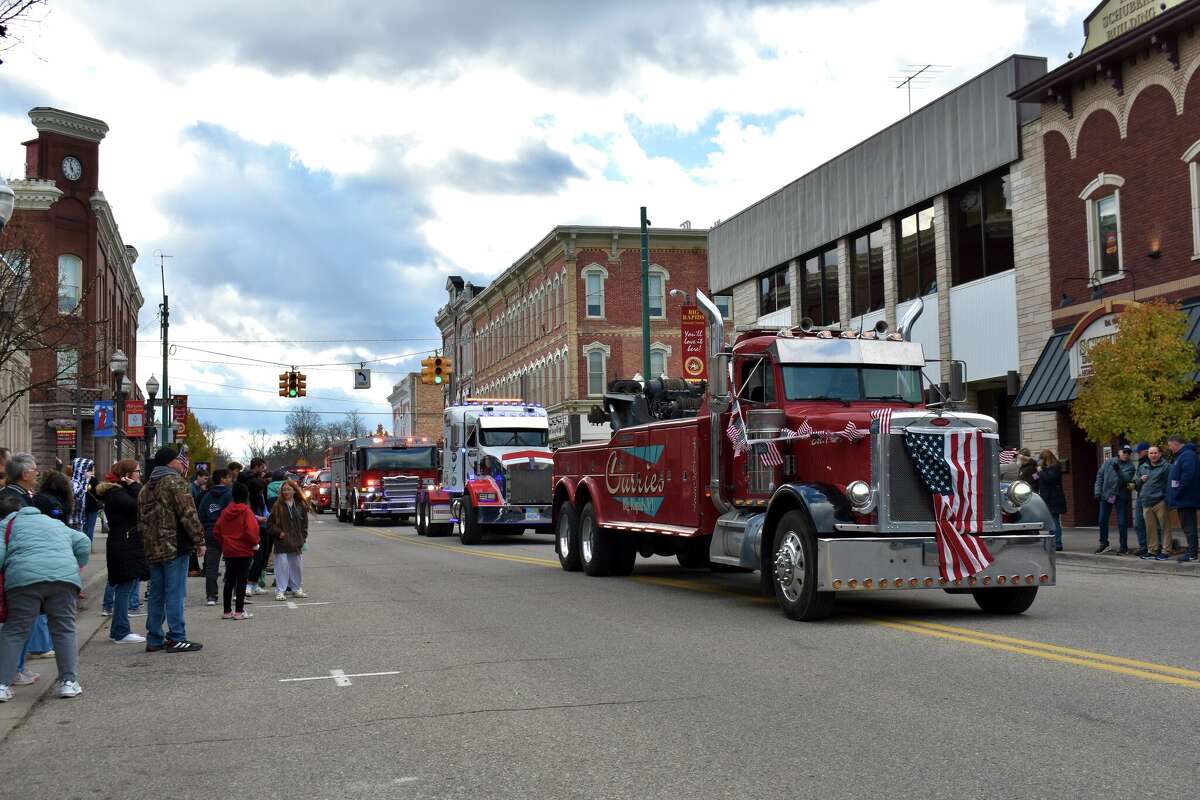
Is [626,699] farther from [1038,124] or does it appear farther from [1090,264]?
[1038,124]

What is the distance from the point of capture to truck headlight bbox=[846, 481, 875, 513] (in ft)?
38.0

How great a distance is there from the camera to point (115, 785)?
21.2 feet

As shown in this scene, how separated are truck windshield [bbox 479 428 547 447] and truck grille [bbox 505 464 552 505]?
296 centimetres

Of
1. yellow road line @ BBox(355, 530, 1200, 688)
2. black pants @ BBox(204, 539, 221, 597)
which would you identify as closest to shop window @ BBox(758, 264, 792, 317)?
black pants @ BBox(204, 539, 221, 597)

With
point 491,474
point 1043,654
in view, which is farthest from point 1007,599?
point 491,474

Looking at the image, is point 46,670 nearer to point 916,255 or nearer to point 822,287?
point 916,255

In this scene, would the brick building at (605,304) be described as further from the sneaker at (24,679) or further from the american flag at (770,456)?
the sneaker at (24,679)

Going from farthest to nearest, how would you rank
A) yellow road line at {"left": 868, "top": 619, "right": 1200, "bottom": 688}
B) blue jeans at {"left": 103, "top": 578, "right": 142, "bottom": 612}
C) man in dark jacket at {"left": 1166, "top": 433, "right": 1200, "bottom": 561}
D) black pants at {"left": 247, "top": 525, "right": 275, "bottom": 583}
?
1. man in dark jacket at {"left": 1166, "top": 433, "right": 1200, "bottom": 561}
2. black pants at {"left": 247, "top": 525, "right": 275, "bottom": 583}
3. blue jeans at {"left": 103, "top": 578, "right": 142, "bottom": 612}
4. yellow road line at {"left": 868, "top": 619, "right": 1200, "bottom": 688}

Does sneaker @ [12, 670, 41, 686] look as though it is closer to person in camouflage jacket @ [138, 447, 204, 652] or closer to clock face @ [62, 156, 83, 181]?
person in camouflage jacket @ [138, 447, 204, 652]

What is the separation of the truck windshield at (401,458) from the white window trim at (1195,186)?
25908 millimetres

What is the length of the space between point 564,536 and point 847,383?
7.25 m

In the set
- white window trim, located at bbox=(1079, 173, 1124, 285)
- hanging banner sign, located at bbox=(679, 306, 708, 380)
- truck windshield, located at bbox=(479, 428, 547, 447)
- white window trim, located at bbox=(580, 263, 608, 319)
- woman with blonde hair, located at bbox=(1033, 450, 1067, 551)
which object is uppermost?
white window trim, located at bbox=(580, 263, 608, 319)

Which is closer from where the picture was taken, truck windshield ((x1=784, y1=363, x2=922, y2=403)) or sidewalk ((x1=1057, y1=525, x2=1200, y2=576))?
truck windshield ((x1=784, y1=363, x2=922, y2=403))

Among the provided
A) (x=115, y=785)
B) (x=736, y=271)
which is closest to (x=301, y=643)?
(x=115, y=785)
